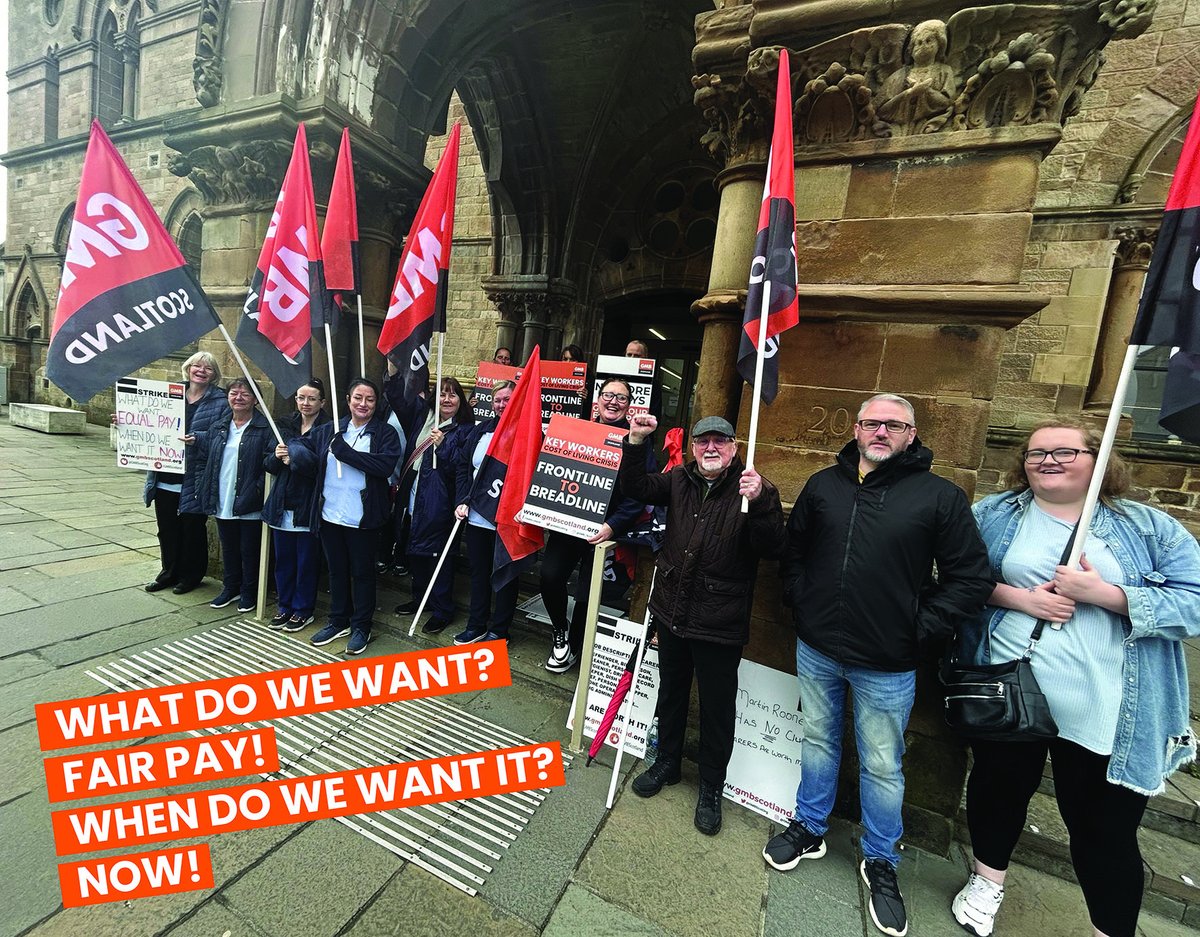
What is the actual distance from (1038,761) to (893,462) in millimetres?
1282

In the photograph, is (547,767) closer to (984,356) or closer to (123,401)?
(984,356)

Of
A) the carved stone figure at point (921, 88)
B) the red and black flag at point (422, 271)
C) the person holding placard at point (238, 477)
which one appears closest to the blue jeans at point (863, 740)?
the carved stone figure at point (921, 88)

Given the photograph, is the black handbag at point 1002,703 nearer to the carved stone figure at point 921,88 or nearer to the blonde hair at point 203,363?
the carved stone figure at point 921,88

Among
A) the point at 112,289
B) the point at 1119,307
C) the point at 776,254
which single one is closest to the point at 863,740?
the point at 776,254

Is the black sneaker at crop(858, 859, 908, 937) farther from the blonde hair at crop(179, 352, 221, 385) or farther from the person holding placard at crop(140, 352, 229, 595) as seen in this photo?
the blonde hair at crop(179, 352, 221, 385)

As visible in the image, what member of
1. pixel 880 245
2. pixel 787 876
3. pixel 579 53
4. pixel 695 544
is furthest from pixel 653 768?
pixel 579 53

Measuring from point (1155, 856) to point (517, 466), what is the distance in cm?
383

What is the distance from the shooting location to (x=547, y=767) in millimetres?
2713

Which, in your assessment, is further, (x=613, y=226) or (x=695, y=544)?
(x=613, y=226)

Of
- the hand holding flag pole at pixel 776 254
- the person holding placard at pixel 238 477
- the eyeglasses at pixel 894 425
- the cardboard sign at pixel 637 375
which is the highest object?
the hand holding flag pole at pixel 776 254

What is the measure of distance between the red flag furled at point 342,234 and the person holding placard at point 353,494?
0.88m

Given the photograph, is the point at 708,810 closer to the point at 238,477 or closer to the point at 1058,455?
the point at 1058,455

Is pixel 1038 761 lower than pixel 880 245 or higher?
lower

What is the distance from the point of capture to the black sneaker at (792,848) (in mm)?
2281
